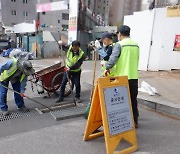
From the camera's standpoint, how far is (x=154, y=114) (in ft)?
16.1

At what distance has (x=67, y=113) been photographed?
476 cm

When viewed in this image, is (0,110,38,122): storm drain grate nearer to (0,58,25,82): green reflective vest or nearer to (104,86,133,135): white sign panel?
(0,58,25,82): green reflective vest

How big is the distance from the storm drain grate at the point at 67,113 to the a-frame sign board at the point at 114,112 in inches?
43.6

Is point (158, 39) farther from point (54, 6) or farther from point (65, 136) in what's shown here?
point (54, 6)

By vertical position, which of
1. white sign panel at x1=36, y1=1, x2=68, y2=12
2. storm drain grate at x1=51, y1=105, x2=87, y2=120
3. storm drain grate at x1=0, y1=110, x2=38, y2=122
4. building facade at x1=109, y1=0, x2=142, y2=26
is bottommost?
storm drain grate at x1=0, y1=110, x2=38, y2=122

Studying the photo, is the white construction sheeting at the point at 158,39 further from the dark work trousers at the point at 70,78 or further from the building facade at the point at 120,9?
the building facade at the point at 120,9

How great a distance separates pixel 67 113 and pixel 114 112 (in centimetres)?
179

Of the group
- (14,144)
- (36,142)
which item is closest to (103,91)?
(36,142)

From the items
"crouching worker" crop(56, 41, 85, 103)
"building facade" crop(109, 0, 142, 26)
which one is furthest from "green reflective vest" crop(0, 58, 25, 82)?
"building facade" crop(109, 0, 142, 26)

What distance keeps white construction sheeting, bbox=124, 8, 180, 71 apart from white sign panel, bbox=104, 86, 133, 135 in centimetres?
662

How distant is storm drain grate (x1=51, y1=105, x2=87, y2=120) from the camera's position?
4.54 metres

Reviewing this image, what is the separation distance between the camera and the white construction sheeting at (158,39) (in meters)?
9.16

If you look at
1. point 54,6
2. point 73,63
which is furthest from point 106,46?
point 54,6

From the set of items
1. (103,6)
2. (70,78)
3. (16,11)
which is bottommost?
(70,78)
